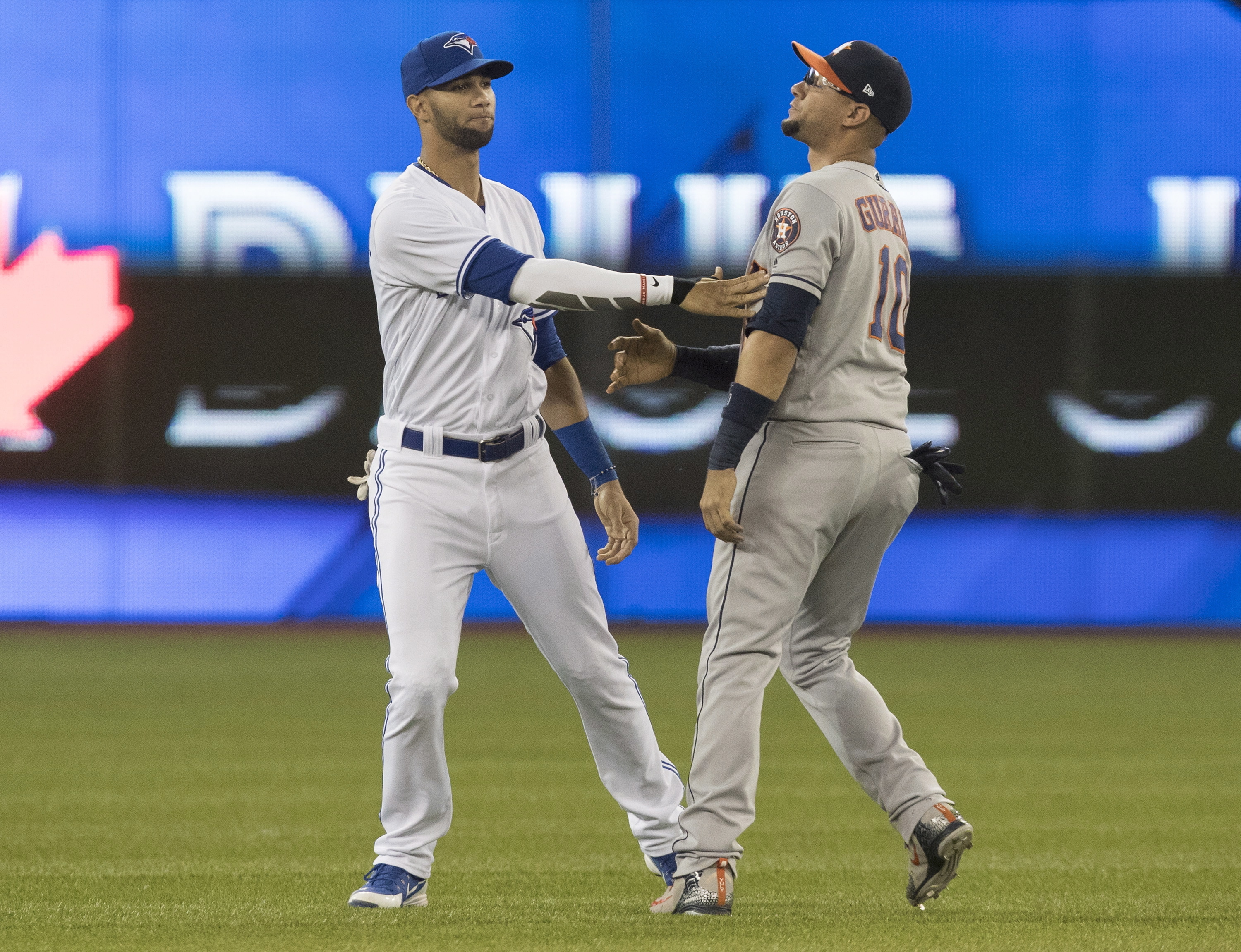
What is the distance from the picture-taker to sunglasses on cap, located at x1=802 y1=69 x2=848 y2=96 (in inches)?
167

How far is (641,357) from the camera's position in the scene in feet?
14.6

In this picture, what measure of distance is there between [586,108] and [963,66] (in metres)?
2.97

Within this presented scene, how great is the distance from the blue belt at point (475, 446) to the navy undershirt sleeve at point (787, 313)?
75cm

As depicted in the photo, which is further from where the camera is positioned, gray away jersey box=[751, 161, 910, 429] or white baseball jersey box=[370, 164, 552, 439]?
white baseball jersey box=[370, 164, 552, 439]

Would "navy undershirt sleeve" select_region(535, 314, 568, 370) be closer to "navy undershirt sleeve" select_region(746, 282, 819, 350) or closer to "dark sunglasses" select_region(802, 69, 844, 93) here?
"navy undershirt sleeve" select_region(746, 282, 819, 350)

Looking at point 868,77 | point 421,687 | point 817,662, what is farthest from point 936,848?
point 868,77

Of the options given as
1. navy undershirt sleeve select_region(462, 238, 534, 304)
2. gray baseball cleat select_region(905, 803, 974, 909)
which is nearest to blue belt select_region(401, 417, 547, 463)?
navy undershirt sleeve select_region(462, 238, 534, 304)

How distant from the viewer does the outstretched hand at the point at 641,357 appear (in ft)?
14.5

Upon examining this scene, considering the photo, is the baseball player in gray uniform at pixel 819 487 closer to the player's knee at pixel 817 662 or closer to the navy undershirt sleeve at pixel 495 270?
the player's knee at pixel 817 662

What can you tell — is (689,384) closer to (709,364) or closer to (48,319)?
(48,319)

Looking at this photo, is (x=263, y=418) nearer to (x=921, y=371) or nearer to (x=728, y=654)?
(x=921, y=371)

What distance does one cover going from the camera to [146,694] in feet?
30.9

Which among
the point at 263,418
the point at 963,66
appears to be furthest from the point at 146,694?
the point at 963,66

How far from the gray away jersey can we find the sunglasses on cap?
0.19 metres
